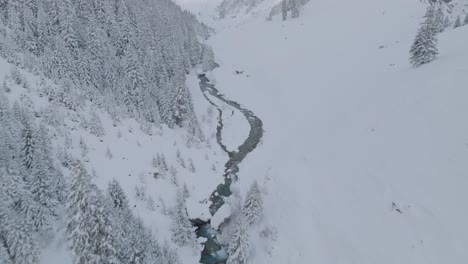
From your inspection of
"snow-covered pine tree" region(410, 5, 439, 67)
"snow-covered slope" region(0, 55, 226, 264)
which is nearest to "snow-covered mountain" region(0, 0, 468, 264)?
"snow-covered slope" region(0, 55, 226, 264)

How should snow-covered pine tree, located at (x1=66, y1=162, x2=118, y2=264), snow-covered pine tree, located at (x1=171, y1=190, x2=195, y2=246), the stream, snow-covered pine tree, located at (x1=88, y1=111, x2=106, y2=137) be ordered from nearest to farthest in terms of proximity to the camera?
1. snow-covered pine tree, located at (x1=66, y1=162, x2=118, y2=264)
2. snow-covered pine tree, located at (x1=171, y1=190, x2=195, y2=246)
3. the stream
4. snow-covered pine tree, located at (x1=88, y1=111, x2=106, y2=137)

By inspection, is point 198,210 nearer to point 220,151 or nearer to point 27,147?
point 220,151

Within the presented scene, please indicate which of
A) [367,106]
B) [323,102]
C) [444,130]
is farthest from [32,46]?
[444,130]

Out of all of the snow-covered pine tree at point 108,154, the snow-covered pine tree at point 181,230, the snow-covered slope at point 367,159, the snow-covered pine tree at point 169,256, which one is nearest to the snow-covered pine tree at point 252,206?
the snow-covered slope at point 367,159

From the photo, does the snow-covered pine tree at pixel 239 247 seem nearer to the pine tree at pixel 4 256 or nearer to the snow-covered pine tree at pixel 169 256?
the snow-covered pine tree at pixel 169 256

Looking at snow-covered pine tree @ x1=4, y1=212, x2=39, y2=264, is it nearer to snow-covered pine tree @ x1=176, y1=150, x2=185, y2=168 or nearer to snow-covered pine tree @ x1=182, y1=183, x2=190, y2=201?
snow-covered pine tree @ x1=182, y1=183, x2=190, y2=201

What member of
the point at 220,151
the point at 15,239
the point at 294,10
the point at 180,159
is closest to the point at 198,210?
the point at 180,159
